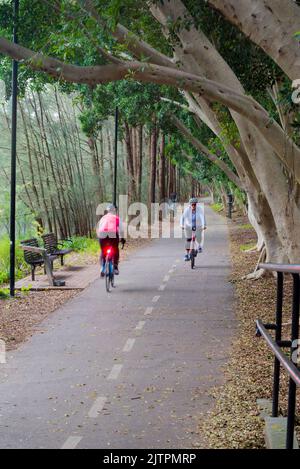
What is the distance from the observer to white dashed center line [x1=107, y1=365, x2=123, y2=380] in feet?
25.0

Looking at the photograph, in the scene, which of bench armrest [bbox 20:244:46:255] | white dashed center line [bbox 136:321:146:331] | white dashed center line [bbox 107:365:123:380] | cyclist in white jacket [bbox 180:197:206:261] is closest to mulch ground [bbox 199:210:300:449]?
white dashed center line [bbox 107:365:123:380]

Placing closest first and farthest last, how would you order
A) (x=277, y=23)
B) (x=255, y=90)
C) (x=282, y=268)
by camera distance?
1. (x=282, y=268)
2. (x=277, y=23)
3. (x=255, y=90)

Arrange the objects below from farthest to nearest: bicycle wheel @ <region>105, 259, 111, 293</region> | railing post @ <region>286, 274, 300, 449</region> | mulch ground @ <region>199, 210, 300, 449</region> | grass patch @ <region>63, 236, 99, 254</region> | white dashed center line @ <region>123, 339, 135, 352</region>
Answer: grass patch @ <region>63, 236, 99, 254</region>, bicycle wheel @ <region>105, 259, 111, 293</region>, white dashed center line @ <region>123, 339, 135, 352</region>, mulch ground @ <region>199, 210, 300, 449</region>, railing post @ <region>286, 274, 300, 449</region>

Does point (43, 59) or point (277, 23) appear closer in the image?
point (277, 23)

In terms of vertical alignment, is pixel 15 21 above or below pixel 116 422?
above

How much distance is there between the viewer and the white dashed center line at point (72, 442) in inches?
215

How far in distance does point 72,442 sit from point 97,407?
3.26 feet

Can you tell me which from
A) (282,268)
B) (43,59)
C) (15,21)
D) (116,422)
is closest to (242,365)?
(116,422)

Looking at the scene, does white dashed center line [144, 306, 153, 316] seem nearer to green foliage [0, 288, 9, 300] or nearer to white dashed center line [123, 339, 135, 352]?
white dashed center line [123, 339, 135, 352]

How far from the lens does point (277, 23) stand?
7.63 m

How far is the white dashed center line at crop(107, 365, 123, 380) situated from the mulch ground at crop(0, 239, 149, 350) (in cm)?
191

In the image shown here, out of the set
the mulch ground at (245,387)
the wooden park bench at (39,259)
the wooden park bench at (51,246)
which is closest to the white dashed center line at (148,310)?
the mulch ground at (245,387)

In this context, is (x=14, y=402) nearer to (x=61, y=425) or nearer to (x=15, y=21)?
(x=61, y=425)
